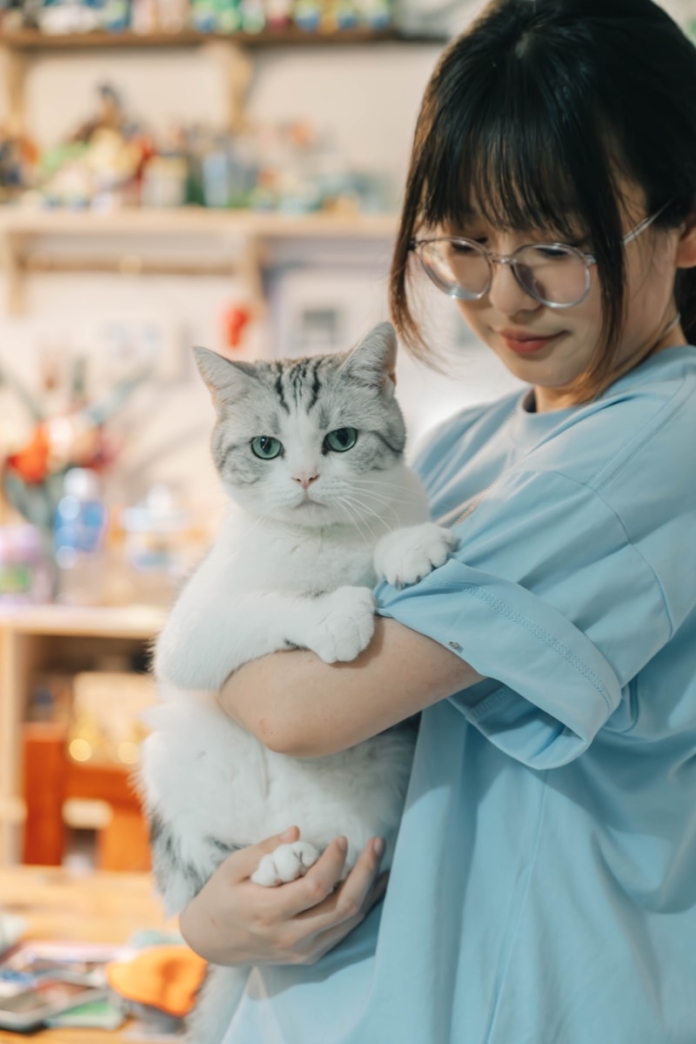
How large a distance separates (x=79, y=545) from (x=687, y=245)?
2208 mm

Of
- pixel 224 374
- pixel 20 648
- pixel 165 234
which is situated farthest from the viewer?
pixel 165 234

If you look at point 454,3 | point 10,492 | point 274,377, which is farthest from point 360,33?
point 274,377

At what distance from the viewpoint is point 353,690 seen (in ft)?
2.97

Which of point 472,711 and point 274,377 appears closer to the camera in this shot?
point 472,711

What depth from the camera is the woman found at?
0.87 meters

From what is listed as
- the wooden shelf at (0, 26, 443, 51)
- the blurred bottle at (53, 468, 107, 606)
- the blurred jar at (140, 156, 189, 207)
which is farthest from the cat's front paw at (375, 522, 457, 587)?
the wooden shelf at (0, 26, 443, 51)

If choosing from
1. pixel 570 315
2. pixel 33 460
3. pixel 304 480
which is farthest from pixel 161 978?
pixel 33 460

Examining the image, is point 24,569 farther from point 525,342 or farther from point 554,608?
point 554,608

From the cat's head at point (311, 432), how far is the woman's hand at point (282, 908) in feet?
1.19

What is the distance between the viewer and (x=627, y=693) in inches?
35.9

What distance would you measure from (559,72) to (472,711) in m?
0.63

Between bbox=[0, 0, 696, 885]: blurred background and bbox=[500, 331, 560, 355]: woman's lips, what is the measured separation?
1690mm

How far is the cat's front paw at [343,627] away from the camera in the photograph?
0.90m

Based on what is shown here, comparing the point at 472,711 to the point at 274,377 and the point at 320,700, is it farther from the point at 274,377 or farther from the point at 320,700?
the point at 274,377
